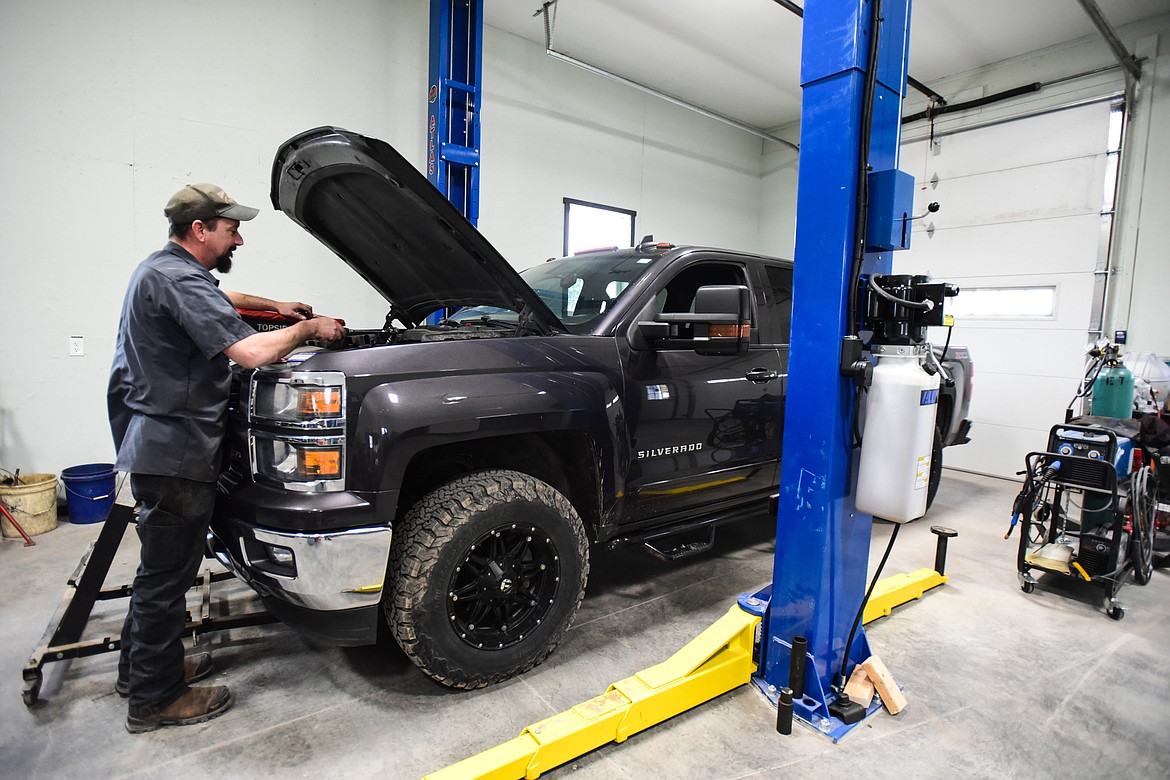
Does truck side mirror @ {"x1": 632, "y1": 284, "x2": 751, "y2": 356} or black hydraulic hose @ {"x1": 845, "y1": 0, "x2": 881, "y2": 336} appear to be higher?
black hydraulic hose @ {"x1": 845, "y1": 0, "x2": 881, "y2": 336}

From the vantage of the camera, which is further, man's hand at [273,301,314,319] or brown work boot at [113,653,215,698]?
man's hand at [273,301,314,319]

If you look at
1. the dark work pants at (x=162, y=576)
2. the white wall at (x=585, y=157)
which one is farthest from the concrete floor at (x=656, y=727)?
the white wall at (x=585, y=157)

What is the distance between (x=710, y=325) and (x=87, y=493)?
4.42m

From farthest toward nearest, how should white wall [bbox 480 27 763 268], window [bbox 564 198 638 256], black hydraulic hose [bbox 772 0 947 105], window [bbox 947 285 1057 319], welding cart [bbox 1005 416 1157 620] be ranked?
1. window [bbox 564 198 638 256]
2. white wall [bbox 480 27 763 268]
3. window [bbox 947 285 1057 319]
4. black hydraulic hose [bbox 772 0 947 105]
5. welding cart [bbox 1005 416 1157 620]

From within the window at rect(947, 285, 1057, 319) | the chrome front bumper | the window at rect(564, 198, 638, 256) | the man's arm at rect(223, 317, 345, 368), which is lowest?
the chrome front bumper

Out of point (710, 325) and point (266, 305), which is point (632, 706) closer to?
point (710, 325)

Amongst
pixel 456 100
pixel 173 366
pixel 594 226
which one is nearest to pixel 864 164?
pixel 173 366

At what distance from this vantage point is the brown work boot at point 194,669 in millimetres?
2176

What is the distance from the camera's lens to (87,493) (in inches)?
165

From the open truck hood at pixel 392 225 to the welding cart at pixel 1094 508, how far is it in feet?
9.24

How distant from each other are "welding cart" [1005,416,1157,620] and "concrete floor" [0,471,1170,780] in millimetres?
192

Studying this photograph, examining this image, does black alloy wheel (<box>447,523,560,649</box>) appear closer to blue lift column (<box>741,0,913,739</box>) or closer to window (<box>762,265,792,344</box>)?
blue lift column (<box>741,0,913,739</box>)

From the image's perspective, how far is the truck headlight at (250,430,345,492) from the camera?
6.06 ft

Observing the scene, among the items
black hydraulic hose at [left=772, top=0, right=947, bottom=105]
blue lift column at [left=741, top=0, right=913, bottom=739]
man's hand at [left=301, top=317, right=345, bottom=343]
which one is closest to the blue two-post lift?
blue lift column at [left=741, top=0, right=913, bottom=739]
